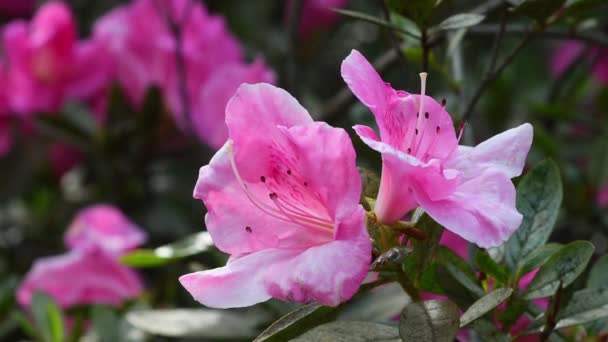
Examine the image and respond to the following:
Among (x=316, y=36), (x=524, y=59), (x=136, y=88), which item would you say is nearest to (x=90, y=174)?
(x=136, y=88)

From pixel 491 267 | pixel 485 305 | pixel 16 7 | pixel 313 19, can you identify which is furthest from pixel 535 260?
pixel 16 7

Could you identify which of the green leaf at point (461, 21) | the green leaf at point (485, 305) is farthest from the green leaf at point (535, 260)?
the green leaf at point (461, 21)

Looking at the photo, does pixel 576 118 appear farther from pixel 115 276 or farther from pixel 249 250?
pixel 249 250

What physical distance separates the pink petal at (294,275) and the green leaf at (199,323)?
1.56 ft

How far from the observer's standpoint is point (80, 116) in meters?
1.96

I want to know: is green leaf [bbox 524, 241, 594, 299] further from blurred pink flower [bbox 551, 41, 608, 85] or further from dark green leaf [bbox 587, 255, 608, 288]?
blurred pink flower [bbox 551, 41, 608, 85]

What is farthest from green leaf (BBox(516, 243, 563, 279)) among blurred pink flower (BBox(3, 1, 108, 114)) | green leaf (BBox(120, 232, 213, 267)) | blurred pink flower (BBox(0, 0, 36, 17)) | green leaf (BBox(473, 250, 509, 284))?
blurred pink flower (BBox(0, 0, 36, 17))

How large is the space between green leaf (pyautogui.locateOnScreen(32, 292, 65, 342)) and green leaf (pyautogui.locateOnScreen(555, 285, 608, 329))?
87cm

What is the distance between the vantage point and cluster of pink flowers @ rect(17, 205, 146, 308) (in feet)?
5.39

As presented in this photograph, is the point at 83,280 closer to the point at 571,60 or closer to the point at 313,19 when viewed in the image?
the point at 313,19

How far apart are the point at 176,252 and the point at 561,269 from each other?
54 centimetres

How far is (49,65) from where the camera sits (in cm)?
200

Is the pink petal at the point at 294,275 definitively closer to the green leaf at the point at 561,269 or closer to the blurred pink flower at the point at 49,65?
the green leaf at the point at 561,269

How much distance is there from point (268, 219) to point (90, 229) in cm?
96
